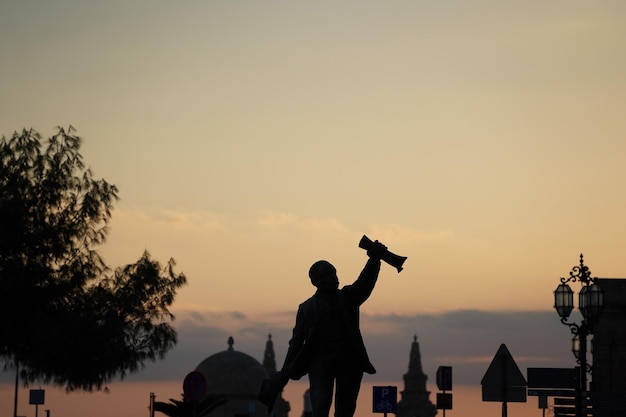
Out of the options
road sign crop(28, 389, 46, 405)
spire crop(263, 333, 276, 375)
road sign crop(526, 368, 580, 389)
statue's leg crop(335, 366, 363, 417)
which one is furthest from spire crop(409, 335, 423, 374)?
statue's leg crop(335, 366, 363, 417)

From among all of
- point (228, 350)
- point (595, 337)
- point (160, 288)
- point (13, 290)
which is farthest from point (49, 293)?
point (228, 350)

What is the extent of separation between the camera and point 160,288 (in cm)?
Result: 4359

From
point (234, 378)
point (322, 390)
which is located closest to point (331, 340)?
point (322, 390)

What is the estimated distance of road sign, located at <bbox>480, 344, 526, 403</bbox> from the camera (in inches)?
885

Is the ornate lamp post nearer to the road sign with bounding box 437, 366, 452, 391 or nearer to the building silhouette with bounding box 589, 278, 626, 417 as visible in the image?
the road sign with bounding box 437, 366, 452, 391

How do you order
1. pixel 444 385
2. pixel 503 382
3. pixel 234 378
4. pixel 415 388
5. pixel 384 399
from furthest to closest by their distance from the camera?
pixel 415 388 → pixel 234 378 → pixel 384 399 → pixel 444 385 → pixel 503 382

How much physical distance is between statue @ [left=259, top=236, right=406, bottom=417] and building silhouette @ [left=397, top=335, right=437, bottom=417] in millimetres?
169087

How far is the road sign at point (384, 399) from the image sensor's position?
111ft

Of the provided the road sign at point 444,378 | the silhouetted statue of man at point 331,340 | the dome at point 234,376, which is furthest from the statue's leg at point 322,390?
the dome at point 234,376

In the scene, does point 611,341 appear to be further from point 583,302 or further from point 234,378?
point 234,378

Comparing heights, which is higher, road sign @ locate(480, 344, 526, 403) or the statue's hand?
the statue's hand

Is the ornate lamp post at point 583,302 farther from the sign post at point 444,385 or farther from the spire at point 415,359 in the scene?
the spire at point 415,359

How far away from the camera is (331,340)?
43.5 ft

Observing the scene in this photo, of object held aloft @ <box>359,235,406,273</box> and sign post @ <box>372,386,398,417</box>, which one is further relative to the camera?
sign post @ <box>372,386,398,417</box>
